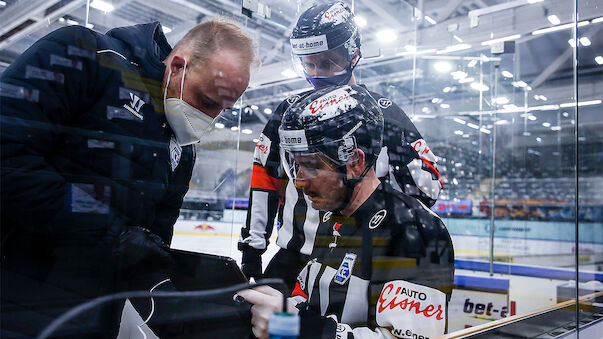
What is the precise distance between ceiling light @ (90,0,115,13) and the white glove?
453mm

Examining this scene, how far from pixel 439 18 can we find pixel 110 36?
180 centimetres

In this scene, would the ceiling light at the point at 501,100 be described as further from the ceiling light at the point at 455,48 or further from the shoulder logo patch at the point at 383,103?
the shoulder logo patch at the point at 383,103

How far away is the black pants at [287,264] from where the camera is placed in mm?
1188

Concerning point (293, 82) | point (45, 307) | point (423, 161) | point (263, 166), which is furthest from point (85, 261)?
point (423, 161)

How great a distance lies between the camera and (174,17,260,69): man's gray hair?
853mm

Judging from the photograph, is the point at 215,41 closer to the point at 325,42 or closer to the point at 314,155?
the point at 314,155

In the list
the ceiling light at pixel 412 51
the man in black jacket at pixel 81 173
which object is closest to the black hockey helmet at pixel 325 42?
the man in black jacket at pixel 81 173

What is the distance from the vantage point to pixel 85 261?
597 millimetres

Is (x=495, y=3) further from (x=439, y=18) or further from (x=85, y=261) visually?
(x=85, y=261)

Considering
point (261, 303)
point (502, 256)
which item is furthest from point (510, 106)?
point (261, 303)

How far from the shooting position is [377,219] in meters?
1.12

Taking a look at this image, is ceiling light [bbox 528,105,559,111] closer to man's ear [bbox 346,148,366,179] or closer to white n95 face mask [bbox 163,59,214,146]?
man's ear [bbox 346,148,366,179]

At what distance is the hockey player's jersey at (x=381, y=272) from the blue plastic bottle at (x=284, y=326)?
0.50 metres

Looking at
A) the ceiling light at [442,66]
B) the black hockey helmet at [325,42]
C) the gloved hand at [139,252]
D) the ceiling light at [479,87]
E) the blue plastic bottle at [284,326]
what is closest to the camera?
the blue plastic bottle at [284,326]
